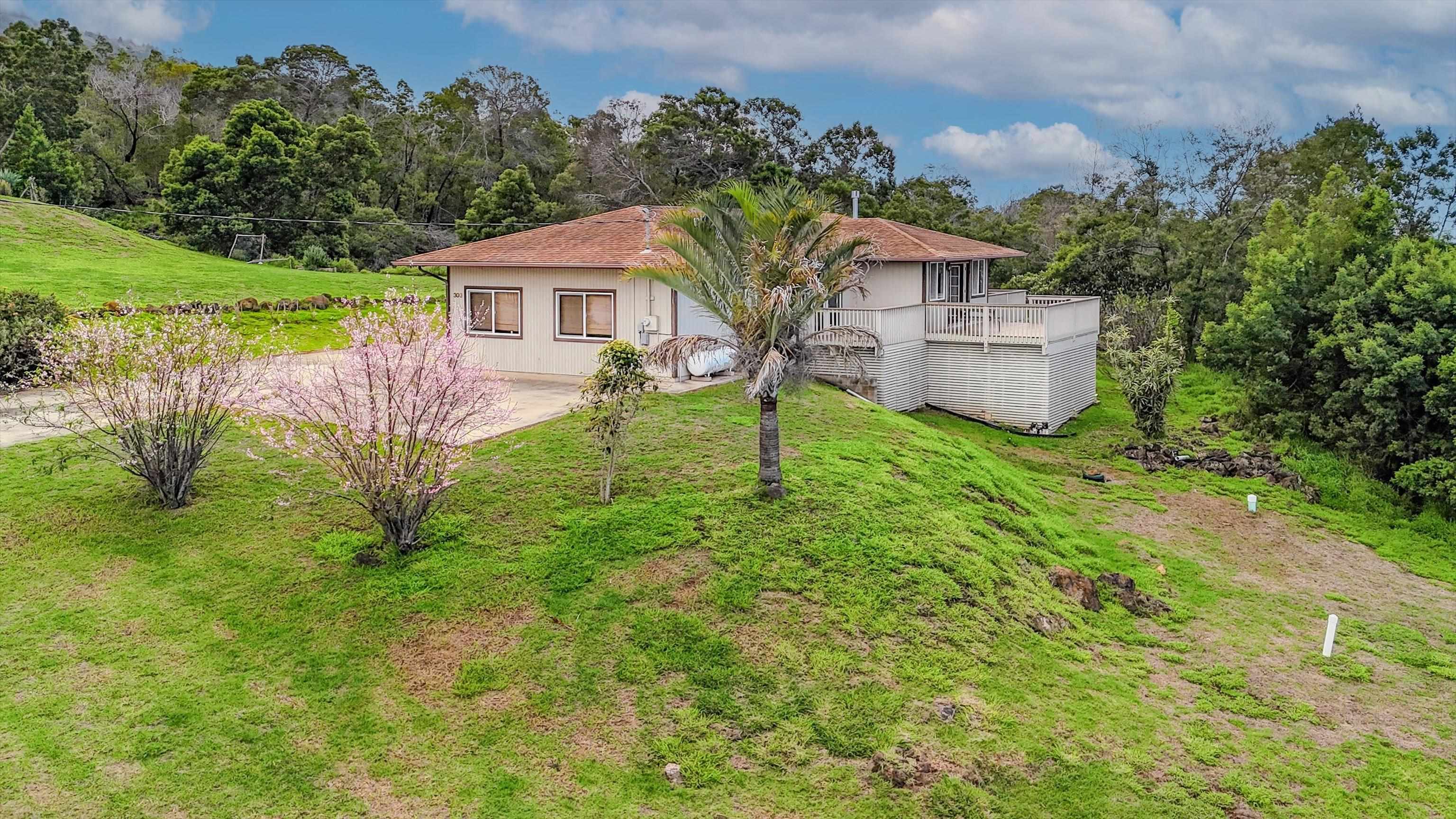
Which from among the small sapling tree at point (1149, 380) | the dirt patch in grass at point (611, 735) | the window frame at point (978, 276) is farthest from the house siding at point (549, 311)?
the dirt patch in grass at point (611, 735)

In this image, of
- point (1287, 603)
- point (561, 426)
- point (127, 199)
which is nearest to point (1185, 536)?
point (1287, 603)

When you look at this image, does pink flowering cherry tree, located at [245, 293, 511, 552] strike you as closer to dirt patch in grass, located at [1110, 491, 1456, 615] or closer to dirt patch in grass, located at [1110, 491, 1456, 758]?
dirt patch in grass, located at [1110, 491, 1456, 758]

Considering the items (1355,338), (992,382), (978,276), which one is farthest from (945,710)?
(978,276)

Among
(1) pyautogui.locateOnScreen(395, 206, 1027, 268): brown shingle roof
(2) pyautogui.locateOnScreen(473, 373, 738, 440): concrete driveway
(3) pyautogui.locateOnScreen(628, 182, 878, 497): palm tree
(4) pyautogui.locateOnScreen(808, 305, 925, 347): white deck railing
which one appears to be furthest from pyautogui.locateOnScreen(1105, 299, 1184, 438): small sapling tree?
(3) pyautogui.locateOnScreen(628, 182, 878, 497): palm tree

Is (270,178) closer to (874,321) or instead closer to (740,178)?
(740,178)

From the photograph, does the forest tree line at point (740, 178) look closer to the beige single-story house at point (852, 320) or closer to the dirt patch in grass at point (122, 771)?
the beige single-story house at point (852, 320)

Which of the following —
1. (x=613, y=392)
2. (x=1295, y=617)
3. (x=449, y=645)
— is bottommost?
(x=1295, y=617)
